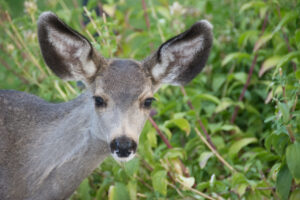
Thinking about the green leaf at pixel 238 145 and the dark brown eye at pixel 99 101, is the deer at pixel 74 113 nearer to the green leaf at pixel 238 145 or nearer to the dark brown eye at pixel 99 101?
the dark brown eye at pixel 99 101

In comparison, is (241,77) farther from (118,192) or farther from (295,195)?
(118,192)

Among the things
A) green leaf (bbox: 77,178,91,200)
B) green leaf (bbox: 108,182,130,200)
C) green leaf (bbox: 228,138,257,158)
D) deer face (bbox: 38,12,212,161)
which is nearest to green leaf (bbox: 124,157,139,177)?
green leaf (bbox: 108,182,130,200)

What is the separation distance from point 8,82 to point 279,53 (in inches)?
124

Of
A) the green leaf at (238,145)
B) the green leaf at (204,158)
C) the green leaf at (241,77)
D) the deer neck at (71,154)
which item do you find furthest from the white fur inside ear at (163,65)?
the green leaf at (241,77)

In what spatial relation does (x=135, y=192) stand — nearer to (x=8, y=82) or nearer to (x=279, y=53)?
(x=279, y=53)

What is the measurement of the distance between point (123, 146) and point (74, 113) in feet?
2.21

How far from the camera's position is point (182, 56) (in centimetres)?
404

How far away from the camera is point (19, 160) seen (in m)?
3.86

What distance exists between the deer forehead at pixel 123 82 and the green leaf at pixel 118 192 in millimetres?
853

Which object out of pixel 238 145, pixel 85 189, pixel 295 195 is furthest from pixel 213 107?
pixel 295 195

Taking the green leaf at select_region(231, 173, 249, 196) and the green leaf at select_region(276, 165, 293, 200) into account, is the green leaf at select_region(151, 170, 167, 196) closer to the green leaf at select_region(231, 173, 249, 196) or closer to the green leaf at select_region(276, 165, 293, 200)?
the green leaf at select_region(231, 173, 249, 196)

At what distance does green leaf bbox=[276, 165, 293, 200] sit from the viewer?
147 inches

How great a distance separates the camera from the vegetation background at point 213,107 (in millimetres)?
4004

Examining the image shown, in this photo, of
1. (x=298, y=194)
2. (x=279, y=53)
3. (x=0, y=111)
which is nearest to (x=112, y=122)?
(x=0, y=111)
